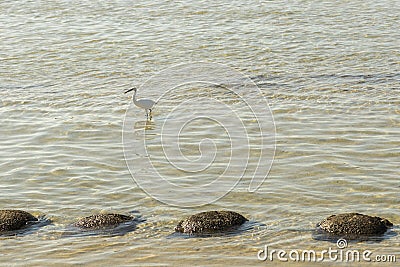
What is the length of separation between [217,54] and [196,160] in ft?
17.4

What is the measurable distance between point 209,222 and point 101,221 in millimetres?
1067

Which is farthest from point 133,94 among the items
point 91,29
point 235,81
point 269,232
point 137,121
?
point 91,29

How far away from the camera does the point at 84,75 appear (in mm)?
13508

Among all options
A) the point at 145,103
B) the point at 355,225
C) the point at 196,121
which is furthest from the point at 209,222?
the point at 145,103

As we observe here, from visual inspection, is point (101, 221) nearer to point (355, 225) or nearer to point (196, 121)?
point (355, 225)

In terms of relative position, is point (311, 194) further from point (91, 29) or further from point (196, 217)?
point (91, 29)

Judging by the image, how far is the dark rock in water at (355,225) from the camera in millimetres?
7223

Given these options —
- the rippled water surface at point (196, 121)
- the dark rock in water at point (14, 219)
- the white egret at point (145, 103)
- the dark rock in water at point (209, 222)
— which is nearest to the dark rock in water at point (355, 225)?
the rippled water surface at point (196, 121)

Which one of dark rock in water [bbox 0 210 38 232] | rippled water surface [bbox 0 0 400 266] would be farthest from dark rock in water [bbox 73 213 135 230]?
dark rock in water [bbox 0 210 38 232]


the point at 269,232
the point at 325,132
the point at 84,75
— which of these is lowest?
the point at 269,232

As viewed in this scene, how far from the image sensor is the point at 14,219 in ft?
25.2

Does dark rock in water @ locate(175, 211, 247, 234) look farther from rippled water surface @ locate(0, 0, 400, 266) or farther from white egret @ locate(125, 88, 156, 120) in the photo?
white egret @ locate(125, 88, 156, 120)

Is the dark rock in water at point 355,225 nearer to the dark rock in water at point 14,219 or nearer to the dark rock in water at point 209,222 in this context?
the dark rock in water at point 209,222

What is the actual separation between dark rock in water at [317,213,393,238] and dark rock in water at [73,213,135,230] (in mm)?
2005
